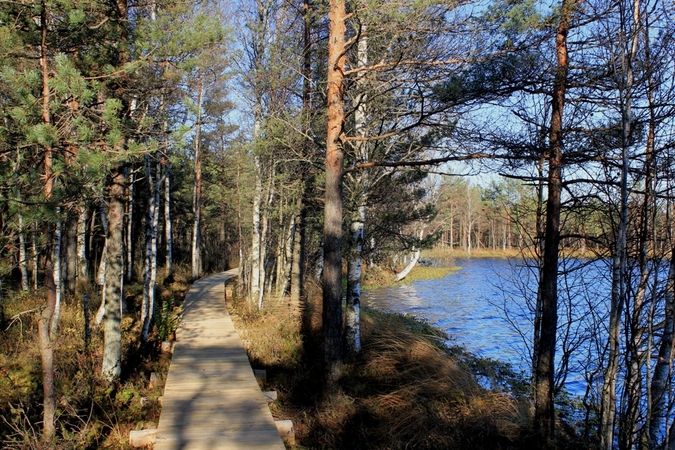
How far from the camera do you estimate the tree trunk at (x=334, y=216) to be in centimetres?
723

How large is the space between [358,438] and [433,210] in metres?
6.53

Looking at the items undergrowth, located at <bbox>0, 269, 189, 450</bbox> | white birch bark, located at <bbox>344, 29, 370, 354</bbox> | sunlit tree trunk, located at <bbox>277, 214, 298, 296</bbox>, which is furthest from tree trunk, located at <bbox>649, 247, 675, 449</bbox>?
sunlit tree trunk, located at <bbox>277, 214, 298, 296</bbox>

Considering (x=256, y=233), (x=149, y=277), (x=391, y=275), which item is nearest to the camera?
(x=149, y=277)

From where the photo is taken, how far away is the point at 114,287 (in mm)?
7910

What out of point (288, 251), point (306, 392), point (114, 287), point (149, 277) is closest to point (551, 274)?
point (306, 392)

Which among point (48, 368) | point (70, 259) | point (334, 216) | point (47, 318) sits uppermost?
point (334, 216)

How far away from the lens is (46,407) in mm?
5379

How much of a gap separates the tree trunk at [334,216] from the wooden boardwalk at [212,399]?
1274 mm

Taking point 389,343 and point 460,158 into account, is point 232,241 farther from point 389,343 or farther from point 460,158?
point 460,158

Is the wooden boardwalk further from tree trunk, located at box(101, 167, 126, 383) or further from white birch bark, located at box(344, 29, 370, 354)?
white birch bark, located at box(344, 29, 370, 354)

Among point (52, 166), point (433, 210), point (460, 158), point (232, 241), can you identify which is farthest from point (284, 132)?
point (232, 241)

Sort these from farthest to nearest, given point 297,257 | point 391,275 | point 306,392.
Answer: point 391,275
point 297,257
point 306,392

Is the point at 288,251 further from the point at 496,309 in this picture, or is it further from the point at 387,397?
the point at 496,309

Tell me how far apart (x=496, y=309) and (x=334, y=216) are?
13.0m
